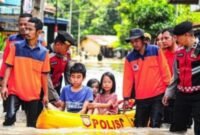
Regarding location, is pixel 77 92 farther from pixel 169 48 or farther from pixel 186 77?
pixel 186 77

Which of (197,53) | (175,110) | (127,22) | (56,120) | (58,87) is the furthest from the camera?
(127,22)

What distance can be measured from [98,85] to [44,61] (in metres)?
2.61

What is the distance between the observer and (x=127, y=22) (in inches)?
1645

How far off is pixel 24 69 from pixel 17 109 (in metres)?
0.58

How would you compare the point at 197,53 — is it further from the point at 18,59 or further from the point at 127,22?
the point at 127,22

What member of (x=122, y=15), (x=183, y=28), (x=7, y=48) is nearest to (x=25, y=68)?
(x=7, y=48)

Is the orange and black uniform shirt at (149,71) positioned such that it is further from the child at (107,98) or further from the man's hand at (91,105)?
the child at (107,98)

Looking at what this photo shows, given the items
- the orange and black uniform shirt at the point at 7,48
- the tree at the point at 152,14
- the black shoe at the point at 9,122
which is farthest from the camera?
the tree at the point at 152,14

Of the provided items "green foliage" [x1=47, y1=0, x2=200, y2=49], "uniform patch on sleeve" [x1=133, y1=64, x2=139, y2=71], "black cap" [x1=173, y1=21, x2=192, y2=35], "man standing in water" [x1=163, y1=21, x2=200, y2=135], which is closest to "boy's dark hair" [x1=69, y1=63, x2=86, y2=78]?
"uniform patch on sleeve" [x1=133, y1=64, x2=139, y2=71]

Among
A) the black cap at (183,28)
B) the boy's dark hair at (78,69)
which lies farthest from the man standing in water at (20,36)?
the black cap at (183,28)

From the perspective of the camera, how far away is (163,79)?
7.62 m

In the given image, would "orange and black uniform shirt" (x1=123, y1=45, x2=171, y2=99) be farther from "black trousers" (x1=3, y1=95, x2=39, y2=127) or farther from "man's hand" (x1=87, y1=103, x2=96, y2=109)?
"black trousers" (x1=3, y1=95, x2=39, y2=127)

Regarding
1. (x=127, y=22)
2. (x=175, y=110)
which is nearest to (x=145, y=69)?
(x=175, y=110)

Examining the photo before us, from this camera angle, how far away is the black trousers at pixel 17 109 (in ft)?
22.9
